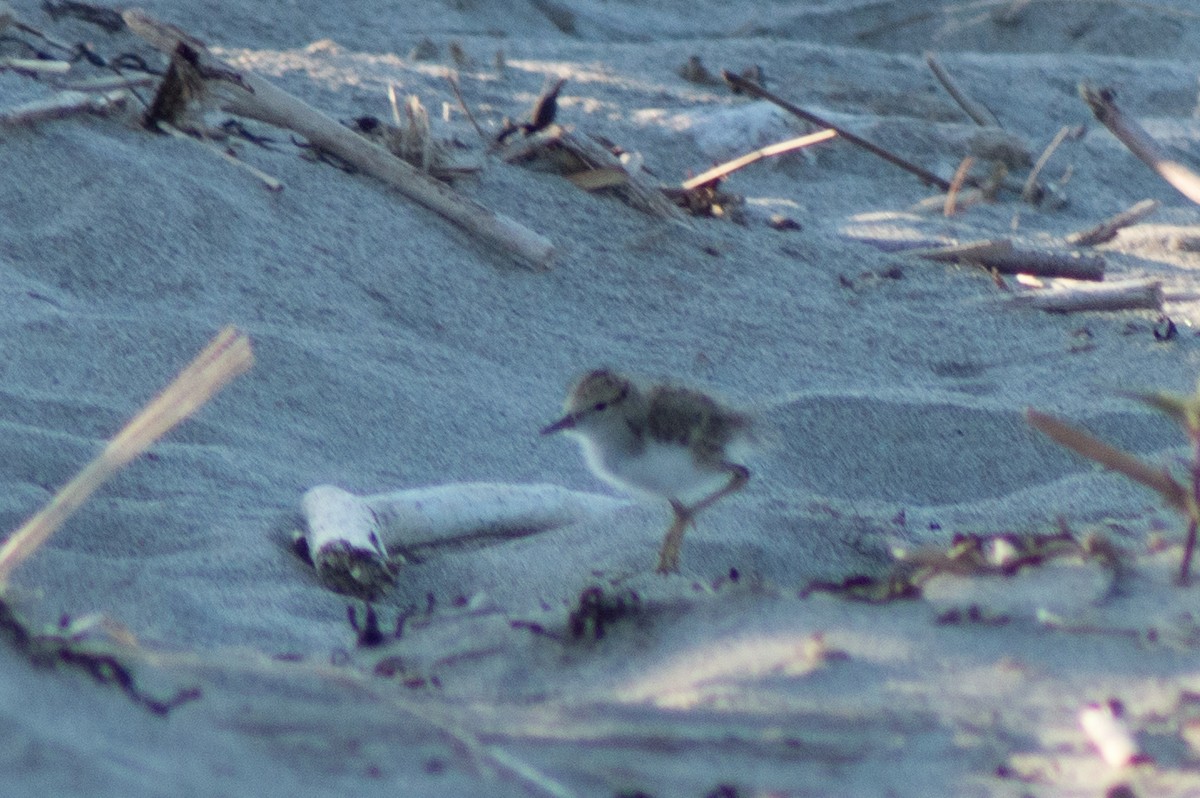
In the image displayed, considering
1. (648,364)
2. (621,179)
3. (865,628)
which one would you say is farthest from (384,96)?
(865,628)

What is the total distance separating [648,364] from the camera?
4.54 meters

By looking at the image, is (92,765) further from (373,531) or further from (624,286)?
(624,286)

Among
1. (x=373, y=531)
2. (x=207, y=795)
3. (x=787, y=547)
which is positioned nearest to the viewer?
(x=207, y=795)

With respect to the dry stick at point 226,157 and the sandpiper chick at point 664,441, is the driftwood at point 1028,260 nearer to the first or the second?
the dry stick at point 226,157

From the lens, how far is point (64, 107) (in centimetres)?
495

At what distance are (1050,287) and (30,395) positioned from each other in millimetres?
3751

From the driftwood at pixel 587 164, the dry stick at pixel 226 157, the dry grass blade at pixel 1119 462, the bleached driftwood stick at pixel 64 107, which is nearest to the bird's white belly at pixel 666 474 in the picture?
the dry grass blade at pixel 1119 462

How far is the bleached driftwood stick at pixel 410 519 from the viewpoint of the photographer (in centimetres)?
283

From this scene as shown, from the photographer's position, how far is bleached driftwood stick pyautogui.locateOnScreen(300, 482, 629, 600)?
9.28ft

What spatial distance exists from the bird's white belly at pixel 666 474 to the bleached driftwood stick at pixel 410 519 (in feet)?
1.18

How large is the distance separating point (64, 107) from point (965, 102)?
5.62m

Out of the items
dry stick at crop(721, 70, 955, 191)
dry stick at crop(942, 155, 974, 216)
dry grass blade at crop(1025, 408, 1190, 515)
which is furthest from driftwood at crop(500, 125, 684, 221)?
dry grass blade at crop(1025, 408, 1190, 515)

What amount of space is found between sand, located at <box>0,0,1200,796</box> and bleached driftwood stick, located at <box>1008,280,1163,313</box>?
7 cm

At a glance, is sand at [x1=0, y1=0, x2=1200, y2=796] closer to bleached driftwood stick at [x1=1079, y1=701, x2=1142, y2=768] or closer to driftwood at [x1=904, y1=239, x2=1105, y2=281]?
bleached driftwood stick at [x1=1079, y1=701, x2=1142, y2=768]
